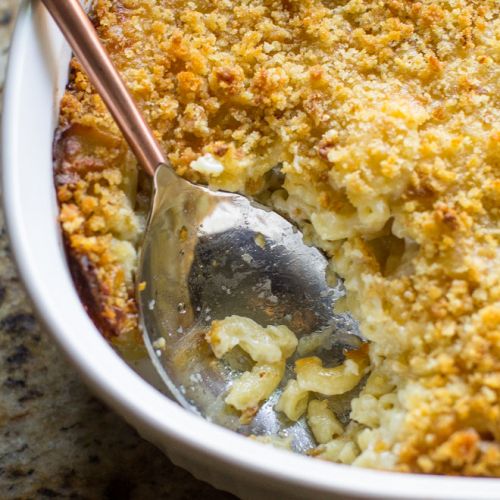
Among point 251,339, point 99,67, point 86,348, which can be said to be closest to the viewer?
point 86,348

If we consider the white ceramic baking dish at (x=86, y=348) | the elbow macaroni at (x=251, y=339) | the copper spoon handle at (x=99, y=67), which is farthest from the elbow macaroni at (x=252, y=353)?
the copper spoon handle at (x=99, y=67)

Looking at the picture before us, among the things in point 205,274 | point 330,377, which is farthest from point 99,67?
point 330,377

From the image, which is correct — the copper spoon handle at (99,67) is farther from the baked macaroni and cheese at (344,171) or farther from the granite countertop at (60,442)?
the granite countertop at (60,442)

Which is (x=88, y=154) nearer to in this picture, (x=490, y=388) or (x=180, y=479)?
(x=180, y=479)

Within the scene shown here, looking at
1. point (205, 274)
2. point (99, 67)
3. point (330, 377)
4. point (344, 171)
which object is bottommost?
point (330, 377)

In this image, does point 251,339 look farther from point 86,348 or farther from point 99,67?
point 99,67

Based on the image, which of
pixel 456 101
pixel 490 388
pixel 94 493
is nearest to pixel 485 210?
pixel 456 101
